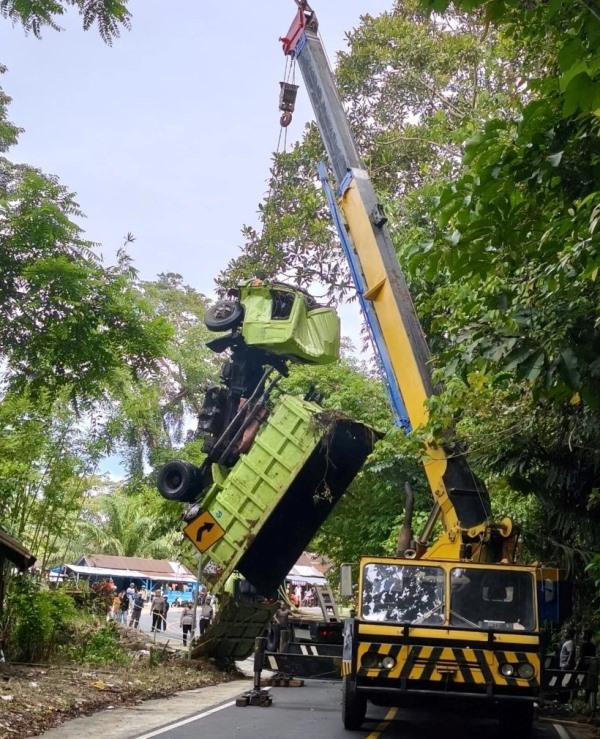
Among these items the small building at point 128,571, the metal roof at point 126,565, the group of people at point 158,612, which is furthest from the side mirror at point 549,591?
the metal roof at point 126,565

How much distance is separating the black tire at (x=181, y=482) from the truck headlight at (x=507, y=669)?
6.69m

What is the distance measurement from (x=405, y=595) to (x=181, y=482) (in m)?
5.82

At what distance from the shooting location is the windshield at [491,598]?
337 inches

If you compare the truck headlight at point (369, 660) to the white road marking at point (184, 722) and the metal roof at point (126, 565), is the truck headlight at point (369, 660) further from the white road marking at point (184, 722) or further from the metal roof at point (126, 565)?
the metal roof at point (126, 565)

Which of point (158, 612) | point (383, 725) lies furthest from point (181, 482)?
point (158, 612)

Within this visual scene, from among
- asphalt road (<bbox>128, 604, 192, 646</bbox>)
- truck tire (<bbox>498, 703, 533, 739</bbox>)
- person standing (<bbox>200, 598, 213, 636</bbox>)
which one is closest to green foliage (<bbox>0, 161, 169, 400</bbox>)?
truck tire (<bbox>498, 703, 533, 739</bbox>)

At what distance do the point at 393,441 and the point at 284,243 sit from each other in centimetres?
716

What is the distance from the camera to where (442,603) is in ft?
28.4

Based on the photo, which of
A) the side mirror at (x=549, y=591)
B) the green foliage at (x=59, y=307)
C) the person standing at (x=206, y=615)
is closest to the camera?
the green foliage at (x=59, y=307)

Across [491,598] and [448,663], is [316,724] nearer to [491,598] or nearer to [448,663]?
[448,663]

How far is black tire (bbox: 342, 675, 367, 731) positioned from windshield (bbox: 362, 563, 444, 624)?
2.39 feet

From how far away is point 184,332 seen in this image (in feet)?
107

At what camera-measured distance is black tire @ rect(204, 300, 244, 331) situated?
13.2 m

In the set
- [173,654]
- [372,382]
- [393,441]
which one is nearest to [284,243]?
[372,382]
